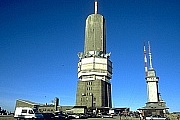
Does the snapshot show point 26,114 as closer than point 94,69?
Yes

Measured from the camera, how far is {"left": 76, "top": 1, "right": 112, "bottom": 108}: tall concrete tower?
13312 cm

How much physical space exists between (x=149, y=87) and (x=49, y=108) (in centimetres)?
10495

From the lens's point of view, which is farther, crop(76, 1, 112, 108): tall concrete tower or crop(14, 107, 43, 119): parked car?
crop(76, 1, 112, 108): tall concrete tower

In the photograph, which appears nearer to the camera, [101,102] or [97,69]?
[101,102]

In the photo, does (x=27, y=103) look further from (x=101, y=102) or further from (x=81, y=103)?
(x=101, y=102)

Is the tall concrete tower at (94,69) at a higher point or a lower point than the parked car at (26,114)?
higher

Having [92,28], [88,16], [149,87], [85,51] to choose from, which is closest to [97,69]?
[85,51]

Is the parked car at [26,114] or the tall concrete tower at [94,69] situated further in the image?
the tall concrete tower at [94,69]

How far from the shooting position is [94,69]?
138375 mm

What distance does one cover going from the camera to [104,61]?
143 metres

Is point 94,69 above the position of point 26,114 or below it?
above

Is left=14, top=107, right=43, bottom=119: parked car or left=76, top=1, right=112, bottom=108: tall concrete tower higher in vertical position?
left=76, top=1, right=112, bottom=108: tall concrete tower

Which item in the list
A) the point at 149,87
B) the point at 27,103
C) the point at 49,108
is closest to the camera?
the point at 27,103

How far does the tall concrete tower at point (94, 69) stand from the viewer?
133125 mm
